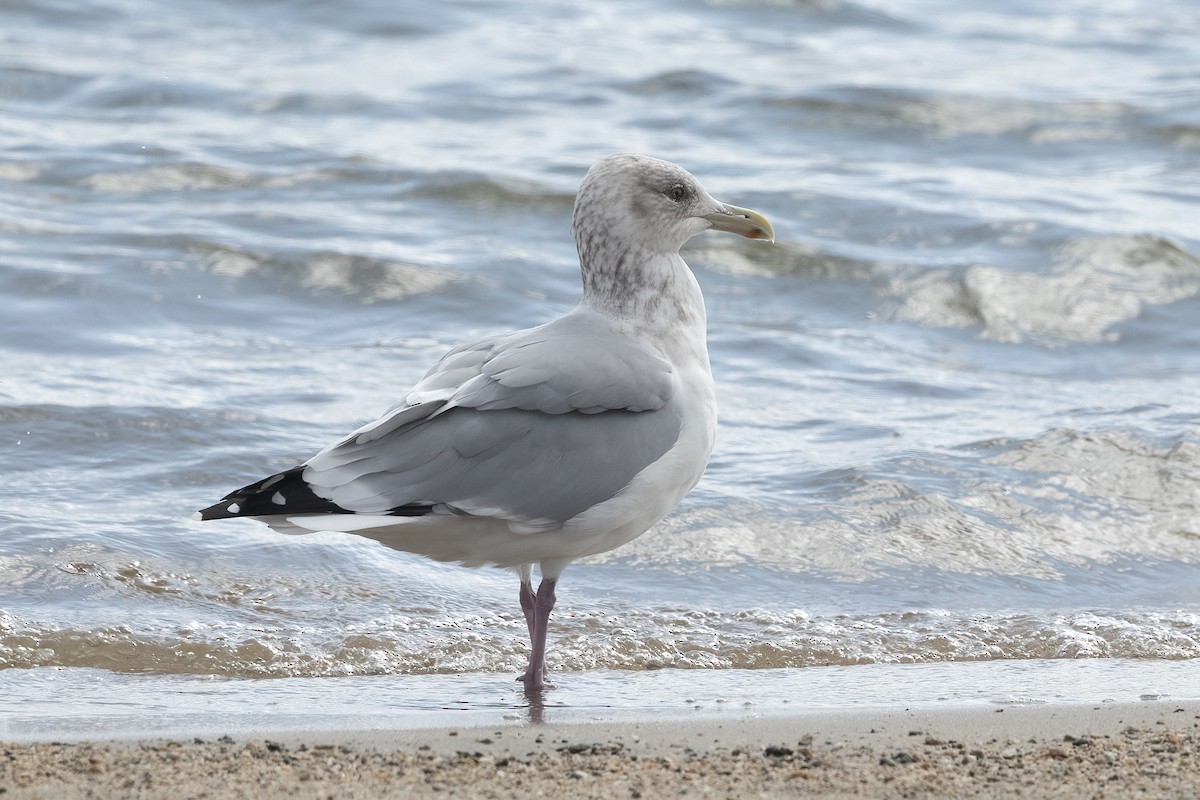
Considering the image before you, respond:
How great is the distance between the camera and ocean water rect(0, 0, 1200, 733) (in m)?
5.51

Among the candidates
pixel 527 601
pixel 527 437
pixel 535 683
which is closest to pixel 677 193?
pixel 527 437

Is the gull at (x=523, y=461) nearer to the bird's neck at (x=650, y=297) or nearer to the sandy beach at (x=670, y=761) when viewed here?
the bird's neck at (x=650, y=297)

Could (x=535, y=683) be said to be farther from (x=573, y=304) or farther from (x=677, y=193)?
(x=573, y=304)

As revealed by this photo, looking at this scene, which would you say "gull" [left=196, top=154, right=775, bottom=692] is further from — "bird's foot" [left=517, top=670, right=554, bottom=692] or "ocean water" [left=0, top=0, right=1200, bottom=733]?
"ocean water" [left=0, top=0, right=1200, bottom=733]

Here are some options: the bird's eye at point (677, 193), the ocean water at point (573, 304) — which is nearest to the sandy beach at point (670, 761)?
the ocean water at point (573, 304)

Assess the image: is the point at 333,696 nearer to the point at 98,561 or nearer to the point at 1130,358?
the point at 98,561

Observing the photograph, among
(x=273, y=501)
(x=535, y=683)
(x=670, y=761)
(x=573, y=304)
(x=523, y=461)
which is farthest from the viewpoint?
(x=573, y=304)

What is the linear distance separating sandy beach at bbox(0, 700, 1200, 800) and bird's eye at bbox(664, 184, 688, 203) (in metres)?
1.69

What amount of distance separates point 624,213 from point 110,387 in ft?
12.7

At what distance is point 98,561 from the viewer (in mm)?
5988

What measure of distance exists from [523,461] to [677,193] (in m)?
1.07

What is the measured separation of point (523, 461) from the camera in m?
4.79

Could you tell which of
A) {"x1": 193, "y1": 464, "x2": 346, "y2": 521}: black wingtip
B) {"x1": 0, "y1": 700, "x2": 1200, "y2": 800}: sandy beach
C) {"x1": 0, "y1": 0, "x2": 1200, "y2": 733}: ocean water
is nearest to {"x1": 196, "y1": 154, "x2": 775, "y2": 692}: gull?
{"x1": 193, "y1": 464, "x2": 346, "y2": 521}: black wingtip

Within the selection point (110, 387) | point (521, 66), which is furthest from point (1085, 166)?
point (110, 387)
